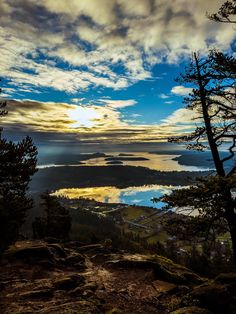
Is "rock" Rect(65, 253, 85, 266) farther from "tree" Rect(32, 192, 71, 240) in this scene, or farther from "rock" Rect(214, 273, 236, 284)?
"tree" Rect(32, 192, 71, 240)

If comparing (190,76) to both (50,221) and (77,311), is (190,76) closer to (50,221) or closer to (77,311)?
(77,311)

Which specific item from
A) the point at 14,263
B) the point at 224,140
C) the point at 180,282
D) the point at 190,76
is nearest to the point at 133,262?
the point at 180,282

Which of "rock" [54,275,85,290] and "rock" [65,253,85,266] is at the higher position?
"rock" [54,275,85,290]

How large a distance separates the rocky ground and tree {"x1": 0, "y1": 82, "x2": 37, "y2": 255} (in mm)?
2626

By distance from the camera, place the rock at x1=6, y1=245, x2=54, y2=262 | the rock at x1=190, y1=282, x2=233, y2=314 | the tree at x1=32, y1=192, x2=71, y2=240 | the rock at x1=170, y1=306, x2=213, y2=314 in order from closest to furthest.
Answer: the rock at x1=170, y1=306, x2=213, y2=314, the rock at x1=190, y1=282, x2=233, y2=314, the rock at x1=6, y1=245, x2=54, y2=262, the tree at x1=32, y1=192, x2=71, y2=240

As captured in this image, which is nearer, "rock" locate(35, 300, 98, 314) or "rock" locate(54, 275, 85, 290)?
"rock" locate(35, 300, 98, 314)

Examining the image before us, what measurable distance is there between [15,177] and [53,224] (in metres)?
20.3

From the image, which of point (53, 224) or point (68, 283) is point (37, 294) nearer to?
point (68, 283)

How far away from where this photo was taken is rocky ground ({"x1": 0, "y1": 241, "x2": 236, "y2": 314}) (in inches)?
400

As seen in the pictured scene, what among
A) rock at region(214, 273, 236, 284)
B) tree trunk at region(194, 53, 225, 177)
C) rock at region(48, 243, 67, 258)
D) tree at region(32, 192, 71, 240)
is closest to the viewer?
rock at region(214, 273, 236, 284)

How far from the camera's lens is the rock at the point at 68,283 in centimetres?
1355

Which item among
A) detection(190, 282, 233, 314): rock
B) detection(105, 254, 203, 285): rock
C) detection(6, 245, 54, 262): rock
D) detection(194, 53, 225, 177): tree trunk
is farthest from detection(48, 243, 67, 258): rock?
detection(194, 53, 225, 177): tree trunk

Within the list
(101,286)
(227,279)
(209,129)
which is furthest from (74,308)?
(209,129)

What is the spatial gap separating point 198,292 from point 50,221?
31026 mm
